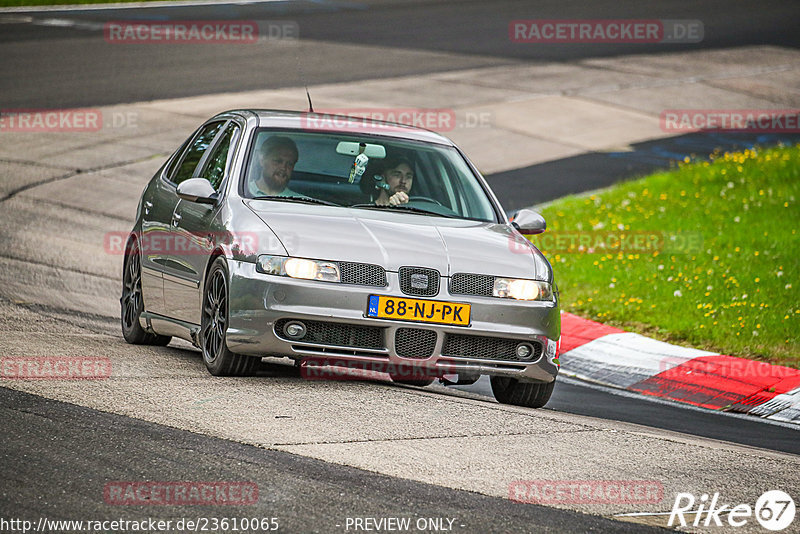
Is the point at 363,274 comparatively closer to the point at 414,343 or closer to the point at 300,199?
the point at 414,343

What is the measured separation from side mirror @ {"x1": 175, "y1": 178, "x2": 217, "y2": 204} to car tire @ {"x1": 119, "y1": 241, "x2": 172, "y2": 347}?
4.40 feet

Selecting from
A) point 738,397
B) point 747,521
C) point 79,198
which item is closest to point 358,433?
point 747,521

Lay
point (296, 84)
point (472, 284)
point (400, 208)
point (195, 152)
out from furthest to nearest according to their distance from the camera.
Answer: point (296, 84) < point (195, 152) < point (400, 208) < point (472, 284)

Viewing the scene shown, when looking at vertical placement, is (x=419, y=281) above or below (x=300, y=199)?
below

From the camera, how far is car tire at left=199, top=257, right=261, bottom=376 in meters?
7.48

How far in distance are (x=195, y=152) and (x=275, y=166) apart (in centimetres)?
116

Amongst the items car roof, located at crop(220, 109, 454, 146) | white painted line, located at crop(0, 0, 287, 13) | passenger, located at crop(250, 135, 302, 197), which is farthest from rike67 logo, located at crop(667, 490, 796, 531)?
white painted line, located at crop(0, 0, 287, 13)

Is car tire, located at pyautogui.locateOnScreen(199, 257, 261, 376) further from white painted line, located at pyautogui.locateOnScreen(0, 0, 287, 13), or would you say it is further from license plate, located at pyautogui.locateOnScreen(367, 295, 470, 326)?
white painted line, located at pyautogui.locateOnScreen(0, 0, 287, 13)

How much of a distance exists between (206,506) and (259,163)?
3613 millimetres

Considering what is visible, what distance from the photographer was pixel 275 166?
8.25 metres

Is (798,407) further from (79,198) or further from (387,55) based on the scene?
(387,55)

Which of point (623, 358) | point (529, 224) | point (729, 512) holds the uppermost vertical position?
point (529, 224)

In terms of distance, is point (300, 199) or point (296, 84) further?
point (296, 84)

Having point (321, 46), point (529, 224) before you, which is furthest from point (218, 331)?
point (321, 46)
